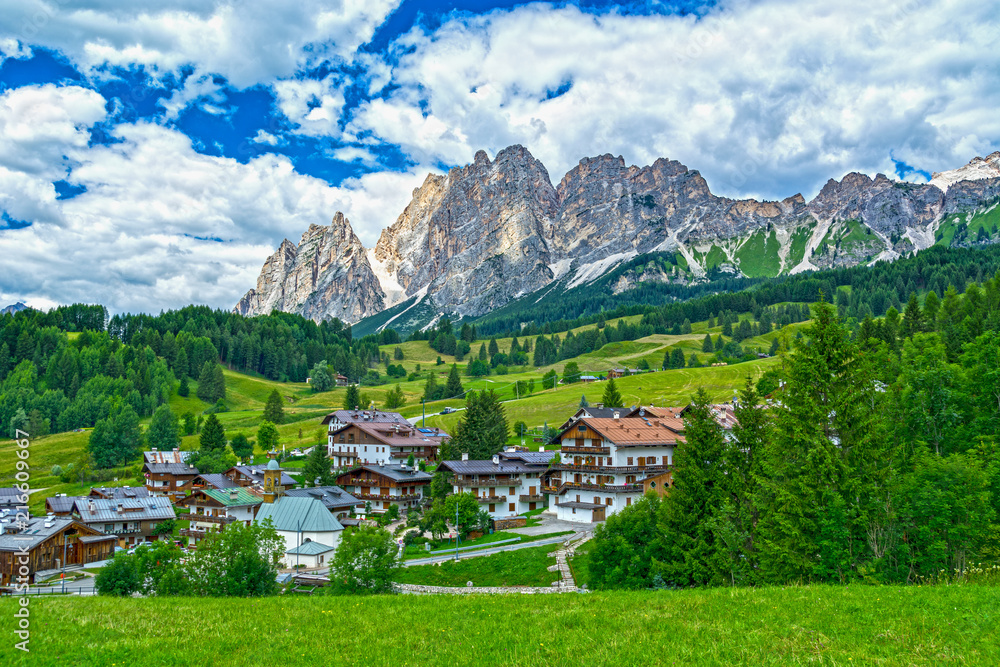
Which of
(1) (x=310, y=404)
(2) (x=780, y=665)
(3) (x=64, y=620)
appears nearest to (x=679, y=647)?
(2) (x=780, y=665)

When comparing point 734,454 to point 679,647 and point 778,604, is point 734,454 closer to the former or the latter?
point 778,604

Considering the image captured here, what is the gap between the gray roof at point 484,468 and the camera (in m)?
80.9

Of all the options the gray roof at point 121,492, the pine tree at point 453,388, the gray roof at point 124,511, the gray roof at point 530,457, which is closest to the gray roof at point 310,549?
the gray roof at point 530,457

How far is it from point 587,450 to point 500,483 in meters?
12.7

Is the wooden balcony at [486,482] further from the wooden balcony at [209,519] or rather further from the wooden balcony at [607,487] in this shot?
the wooden balcony at [209,519]

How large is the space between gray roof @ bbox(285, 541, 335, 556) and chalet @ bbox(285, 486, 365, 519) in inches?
458

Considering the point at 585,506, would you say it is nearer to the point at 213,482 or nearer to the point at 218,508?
the point at 218,508

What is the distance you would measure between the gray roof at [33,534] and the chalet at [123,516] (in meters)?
7.82

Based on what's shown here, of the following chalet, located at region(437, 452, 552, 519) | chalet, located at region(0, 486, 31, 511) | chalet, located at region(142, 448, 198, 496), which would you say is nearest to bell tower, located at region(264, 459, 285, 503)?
chalet, located at region(437, 452, 552, 519)

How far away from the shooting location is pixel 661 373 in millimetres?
186250

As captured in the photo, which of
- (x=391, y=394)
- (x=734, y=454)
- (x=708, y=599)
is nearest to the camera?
(x=708, y=599)

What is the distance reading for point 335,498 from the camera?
86.6 m

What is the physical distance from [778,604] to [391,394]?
537 ft

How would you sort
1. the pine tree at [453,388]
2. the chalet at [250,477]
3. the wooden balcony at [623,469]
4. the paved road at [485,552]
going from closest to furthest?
the paved road at [485,552], the wooden balcony at [623,469], the chalet at [250,477], the pine tree at [453,388]
